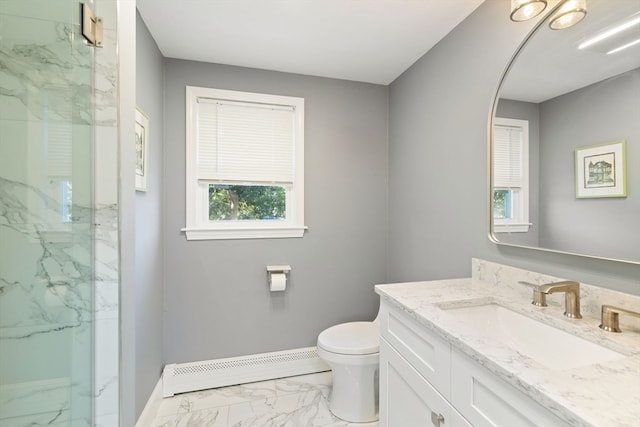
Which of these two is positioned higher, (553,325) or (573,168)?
(573,168)

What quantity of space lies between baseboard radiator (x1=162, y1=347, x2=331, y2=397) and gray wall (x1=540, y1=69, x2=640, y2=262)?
179 centimetres

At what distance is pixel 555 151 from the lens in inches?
44.2

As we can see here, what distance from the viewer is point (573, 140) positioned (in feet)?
3.49

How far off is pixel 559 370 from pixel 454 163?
1.23m

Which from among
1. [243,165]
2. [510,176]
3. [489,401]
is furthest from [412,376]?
[243,165]

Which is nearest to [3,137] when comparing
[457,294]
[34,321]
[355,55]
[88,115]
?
[88,115]

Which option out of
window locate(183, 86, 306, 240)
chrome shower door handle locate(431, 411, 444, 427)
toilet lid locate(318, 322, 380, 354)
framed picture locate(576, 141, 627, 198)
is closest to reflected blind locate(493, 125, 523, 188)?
framed picture locate(576, 141, 627, 198)

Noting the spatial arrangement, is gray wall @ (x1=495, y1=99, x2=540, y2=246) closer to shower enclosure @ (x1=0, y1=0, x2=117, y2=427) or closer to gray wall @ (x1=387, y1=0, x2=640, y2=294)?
gray wall @ (x1=387, y1=0, x2=640, y2=294)

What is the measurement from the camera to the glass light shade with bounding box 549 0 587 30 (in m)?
1.04

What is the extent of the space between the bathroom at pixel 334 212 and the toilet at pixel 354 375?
1.85ft

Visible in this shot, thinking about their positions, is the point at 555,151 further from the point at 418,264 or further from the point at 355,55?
the point at 355,55

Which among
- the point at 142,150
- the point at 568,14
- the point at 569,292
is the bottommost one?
the point at 569,292

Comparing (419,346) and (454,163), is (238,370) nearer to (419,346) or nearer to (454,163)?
(419,346)

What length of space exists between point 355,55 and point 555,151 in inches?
52.8
